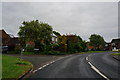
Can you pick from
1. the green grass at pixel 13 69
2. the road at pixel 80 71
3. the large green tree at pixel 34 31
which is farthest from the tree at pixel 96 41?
the green grass at pixel 13 69

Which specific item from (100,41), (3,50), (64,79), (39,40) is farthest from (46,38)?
(100,41)

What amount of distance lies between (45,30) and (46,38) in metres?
2.48

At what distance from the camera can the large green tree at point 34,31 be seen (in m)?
42.8

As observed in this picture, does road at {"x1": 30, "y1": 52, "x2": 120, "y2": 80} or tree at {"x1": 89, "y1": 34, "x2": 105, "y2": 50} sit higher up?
tree at {"x1": 89, "y1": 34, "x2": 105, "y2": 50}

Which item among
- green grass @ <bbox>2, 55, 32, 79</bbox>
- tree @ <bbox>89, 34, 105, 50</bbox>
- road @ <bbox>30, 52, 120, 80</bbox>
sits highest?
tree @ <bbox>89, 34, 105, 50</bbox>

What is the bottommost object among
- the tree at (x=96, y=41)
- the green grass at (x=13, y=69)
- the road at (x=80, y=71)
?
the road at (x=80, y=71)

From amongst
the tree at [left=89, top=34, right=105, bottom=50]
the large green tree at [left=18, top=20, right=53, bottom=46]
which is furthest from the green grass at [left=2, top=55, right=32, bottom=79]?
the tree at [left=89, top=34, right=105, bottom=50]

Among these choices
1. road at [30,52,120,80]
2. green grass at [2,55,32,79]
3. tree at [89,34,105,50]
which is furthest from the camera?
tree at [89,34,105,50]

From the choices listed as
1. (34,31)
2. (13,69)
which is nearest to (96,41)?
(34,31)

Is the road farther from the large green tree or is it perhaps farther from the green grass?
the large green tree

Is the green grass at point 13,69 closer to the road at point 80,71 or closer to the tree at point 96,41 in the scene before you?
the road at point 80,71

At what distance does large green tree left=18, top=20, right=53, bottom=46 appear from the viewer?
1684 inches

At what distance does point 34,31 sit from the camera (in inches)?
1670

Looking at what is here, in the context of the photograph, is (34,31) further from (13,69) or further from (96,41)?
(96,41)
